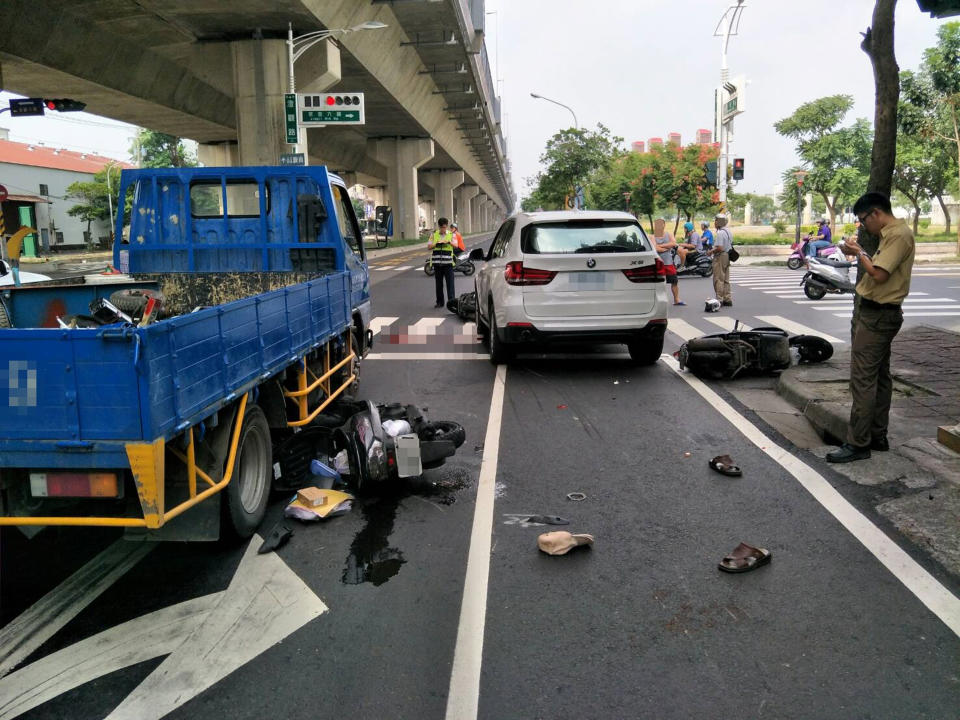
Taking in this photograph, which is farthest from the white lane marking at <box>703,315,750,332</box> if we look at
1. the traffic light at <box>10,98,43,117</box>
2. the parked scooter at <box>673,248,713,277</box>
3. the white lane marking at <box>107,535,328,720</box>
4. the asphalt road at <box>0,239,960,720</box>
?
the traffic light at <box>10,98,43,117</box>

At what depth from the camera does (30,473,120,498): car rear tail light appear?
3.59 meters

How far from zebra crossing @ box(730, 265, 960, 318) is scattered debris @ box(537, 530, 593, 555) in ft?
32.4

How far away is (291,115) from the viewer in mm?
22859

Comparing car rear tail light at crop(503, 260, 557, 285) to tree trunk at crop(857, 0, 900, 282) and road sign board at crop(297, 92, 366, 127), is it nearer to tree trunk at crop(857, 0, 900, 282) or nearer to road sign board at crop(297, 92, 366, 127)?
tree trunk at crop(857, 0, 900, 282)

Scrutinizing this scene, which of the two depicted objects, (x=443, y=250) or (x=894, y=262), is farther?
(x=443, y=250)

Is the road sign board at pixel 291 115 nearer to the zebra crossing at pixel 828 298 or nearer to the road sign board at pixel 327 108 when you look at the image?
the road sign board at pixel 327 108

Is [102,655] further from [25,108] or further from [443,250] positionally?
[25,108]

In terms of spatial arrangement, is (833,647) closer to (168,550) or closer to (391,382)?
(168,550)

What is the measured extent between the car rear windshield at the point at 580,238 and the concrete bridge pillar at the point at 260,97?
1631 cm

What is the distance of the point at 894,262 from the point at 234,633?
4.87 meters

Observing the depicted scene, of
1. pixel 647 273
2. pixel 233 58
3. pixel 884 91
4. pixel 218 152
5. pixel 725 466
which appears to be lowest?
pixel 725 466

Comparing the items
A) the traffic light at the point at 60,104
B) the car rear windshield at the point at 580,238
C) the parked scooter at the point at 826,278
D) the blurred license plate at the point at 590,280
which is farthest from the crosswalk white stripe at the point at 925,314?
the traffic light at the point at 60,104

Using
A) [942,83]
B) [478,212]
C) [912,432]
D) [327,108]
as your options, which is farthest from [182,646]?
[478,212]

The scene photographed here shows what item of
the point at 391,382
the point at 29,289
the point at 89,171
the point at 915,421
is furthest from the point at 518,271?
the point at 89,171
